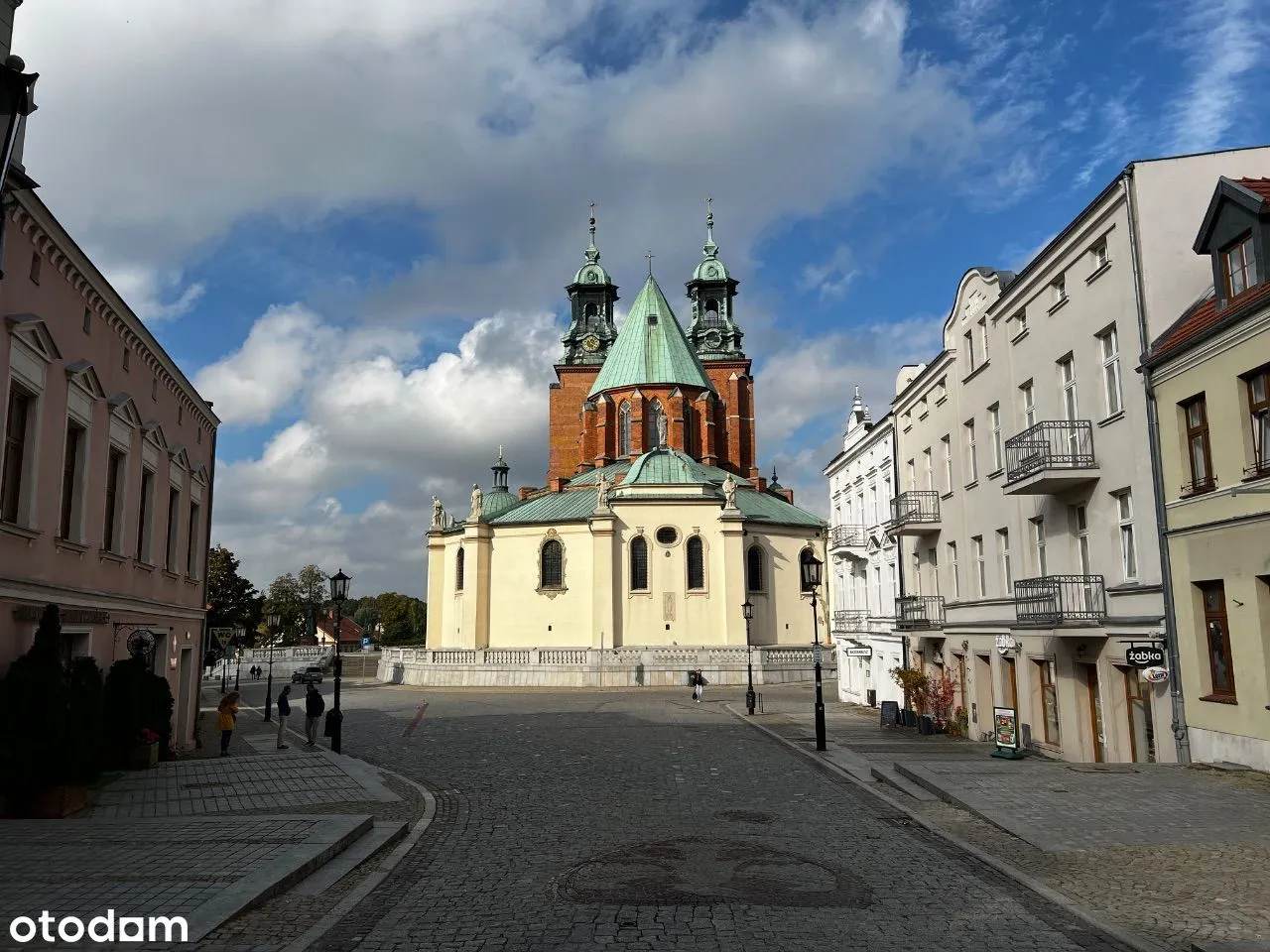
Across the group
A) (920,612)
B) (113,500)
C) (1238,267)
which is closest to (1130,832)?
(1238,267)

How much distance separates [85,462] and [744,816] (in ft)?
40.3

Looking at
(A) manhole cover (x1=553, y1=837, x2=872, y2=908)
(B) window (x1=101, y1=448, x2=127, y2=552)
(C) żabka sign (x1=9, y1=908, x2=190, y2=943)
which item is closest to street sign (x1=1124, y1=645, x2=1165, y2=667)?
(A) manhole cover (x1=553, y1=837, x2=872, y2=908)

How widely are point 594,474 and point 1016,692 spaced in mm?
45479

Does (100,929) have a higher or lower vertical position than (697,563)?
lower

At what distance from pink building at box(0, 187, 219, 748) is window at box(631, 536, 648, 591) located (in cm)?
3219

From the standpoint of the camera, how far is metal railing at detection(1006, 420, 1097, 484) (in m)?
18.1

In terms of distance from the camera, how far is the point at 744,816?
13180 mm

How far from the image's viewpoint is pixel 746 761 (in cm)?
1952

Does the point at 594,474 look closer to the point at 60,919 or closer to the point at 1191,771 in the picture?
the point at 1191,771

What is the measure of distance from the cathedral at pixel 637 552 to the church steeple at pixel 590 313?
40.4 feet

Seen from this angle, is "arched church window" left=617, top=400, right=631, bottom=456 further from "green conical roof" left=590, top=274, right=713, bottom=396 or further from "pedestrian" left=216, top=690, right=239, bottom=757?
"pedestrian" left=216, top=690, right=239, bottom=757

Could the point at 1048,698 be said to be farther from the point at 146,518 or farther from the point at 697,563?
the point at 697,563

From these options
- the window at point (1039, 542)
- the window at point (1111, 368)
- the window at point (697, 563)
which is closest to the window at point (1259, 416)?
the window at point (1111, 368)

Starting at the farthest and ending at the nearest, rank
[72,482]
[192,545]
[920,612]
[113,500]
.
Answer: [920,612] → [192,545] → [113,500] → [72,482]
